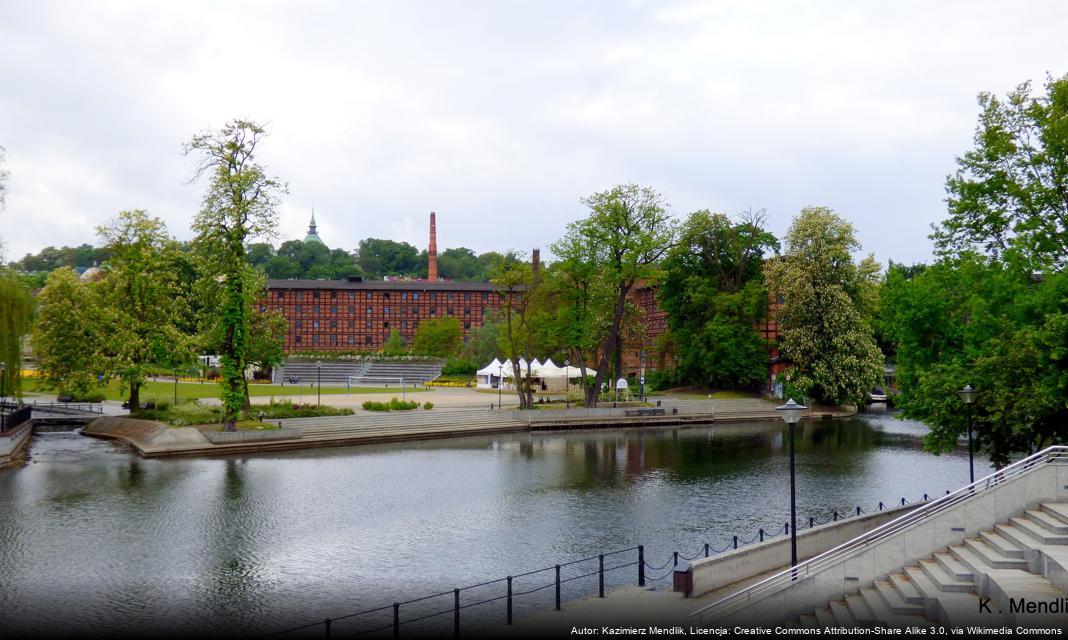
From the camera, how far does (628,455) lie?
119 feet

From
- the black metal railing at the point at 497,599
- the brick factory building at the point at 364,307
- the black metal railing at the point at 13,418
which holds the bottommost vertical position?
the black metal railing at the point at 497,599

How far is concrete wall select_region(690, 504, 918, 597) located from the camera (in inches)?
563

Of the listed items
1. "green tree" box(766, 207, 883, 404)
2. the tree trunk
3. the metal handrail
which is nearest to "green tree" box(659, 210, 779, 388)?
"green tree" box(766, 207, 883, 404)

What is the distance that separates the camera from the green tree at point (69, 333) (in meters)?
42.5

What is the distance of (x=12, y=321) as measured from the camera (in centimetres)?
3525

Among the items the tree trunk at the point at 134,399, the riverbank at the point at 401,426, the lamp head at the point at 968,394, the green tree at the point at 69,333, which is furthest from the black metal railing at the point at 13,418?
the lamp head at the point at 968,394

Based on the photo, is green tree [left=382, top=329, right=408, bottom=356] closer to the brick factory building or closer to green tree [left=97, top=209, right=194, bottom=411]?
the brick factory building

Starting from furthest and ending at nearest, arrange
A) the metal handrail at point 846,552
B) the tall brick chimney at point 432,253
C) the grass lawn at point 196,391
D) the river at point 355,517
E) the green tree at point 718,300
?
the tall brick chimney at point 432,253, the green tree at point 718,300, the grass lawn at point 196,391, the river at point 355,517, the metal handrail at point 846,552

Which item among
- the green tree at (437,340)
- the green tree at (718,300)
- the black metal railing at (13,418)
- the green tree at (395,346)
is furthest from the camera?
the green tree at (437,340)

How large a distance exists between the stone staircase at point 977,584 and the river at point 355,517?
427 centimetres

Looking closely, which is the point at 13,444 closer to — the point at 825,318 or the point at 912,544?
the point at 912,544

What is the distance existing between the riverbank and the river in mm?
1819

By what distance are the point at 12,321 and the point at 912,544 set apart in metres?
36.3

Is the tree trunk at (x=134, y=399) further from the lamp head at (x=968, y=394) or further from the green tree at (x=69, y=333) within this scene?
the lamp head at (x=968, y=394)
